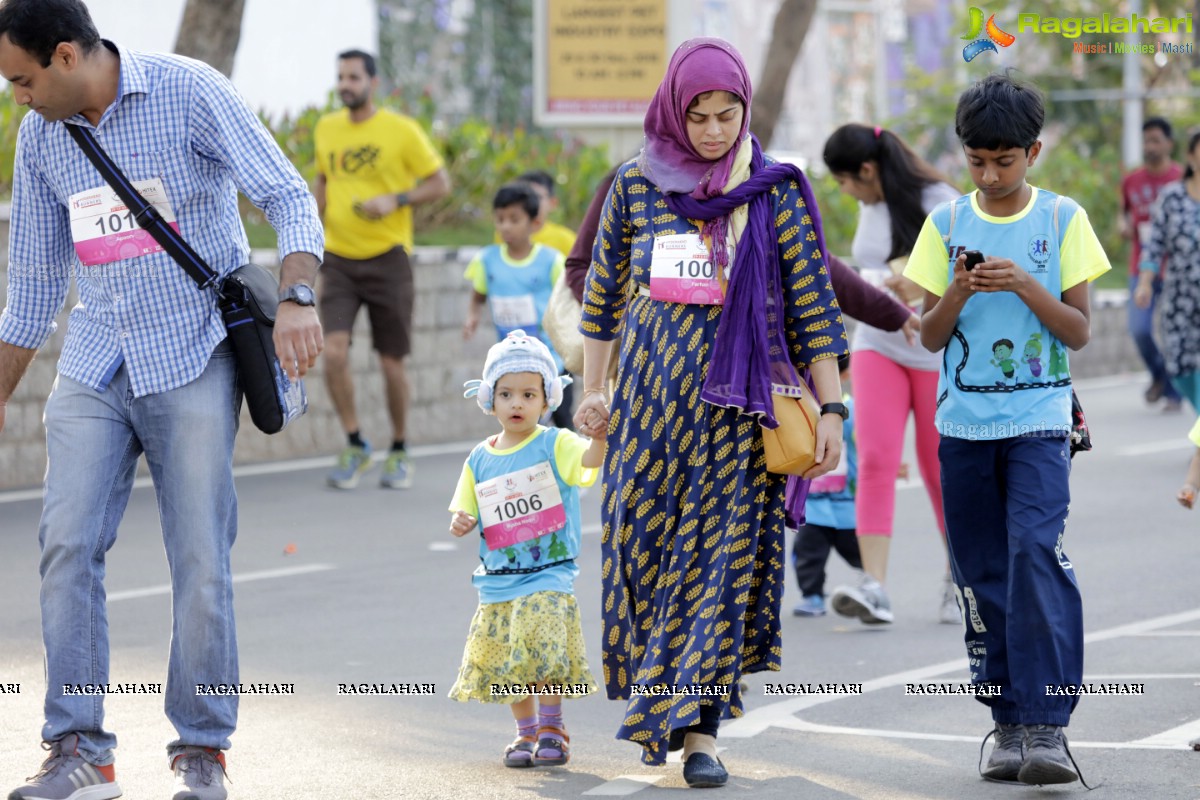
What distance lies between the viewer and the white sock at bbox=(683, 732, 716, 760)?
5.39 m

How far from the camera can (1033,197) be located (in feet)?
17.8

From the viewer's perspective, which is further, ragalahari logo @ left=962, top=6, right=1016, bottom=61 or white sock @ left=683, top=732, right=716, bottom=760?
ragalahari logo @ left=962, top=6, right=1016, bottom=61

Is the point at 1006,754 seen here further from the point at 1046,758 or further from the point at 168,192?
the point at 168,192

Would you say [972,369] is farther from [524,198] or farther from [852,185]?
[524,198]

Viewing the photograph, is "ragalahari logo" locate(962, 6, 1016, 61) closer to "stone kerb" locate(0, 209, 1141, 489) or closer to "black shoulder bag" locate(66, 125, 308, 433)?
"black shoulder bag" locate(66, 125, 308, 433)

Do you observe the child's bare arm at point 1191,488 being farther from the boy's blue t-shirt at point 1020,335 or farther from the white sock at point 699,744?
the white sock at point 699,744

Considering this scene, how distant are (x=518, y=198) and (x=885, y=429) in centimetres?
409

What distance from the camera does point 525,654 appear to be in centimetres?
568

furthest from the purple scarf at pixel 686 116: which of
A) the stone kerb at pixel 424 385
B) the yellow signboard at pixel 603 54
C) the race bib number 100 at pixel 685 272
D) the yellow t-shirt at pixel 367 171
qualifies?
the yellow signboard at pixel 603 54

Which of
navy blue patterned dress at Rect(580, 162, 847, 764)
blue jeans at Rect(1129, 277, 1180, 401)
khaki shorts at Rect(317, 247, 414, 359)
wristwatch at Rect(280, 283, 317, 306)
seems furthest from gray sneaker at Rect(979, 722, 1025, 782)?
blue jeans at Rect(1129, 277, 1180, 401)

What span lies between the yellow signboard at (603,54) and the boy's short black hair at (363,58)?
865 cm

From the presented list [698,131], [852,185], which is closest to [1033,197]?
[698,131]

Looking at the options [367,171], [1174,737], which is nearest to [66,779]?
[1174,737]

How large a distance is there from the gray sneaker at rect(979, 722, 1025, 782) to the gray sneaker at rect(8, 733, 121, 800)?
2.27 m
